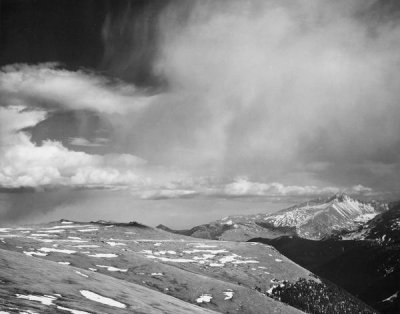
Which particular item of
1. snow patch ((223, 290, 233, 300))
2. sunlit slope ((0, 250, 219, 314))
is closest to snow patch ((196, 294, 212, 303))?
snow patch ((223, 290, 233, 300))

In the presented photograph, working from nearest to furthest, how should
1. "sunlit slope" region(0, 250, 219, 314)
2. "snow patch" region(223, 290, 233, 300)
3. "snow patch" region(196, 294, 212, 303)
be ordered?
"sunlit slope" region(0, 250, 219, 314) → "snow patch" region(196, 294, 212, 303) → "snow patch" region(223, 290, 233, 300)

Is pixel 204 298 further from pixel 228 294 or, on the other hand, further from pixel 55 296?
pixel 55 296

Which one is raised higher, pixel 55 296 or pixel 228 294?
pixel 55 296

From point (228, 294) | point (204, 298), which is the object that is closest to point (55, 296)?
point (204, 298)

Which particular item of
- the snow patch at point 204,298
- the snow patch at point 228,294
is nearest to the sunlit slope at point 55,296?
the snow patch at point 204,298

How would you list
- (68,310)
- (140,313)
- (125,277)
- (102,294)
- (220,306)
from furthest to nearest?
(125,277), (220,306), (102,294), (140,313), (68,310)

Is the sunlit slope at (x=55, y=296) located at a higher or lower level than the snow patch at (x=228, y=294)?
higher

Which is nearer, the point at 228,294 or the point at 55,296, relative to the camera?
the point at 55,296

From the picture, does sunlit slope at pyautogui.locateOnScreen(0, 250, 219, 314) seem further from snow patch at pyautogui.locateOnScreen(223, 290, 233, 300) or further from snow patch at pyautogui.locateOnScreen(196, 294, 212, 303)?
snow patch at pyautogui.locateOnScreen(223, 290, 233, 300)

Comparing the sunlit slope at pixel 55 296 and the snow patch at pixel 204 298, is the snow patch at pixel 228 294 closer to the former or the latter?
the snow patch at pixel 204 298

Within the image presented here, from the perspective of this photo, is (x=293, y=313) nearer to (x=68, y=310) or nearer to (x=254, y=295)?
(x=254, y=295)

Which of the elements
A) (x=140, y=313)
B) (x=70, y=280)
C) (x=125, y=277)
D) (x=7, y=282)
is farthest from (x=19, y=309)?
(x=125, y=277)
